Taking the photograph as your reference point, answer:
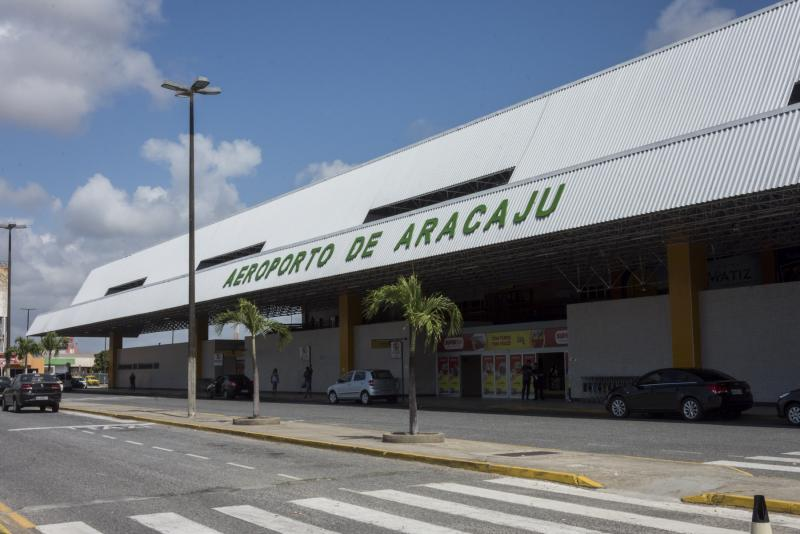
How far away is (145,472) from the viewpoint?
43.9ft

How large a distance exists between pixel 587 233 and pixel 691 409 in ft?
21.1

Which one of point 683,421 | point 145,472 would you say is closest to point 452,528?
point 145,472

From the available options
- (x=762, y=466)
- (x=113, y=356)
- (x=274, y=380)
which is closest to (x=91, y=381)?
(x=113, y=356)

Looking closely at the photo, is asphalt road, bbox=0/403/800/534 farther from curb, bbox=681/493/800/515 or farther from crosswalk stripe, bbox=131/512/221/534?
curb, bbox=681/493/800/515

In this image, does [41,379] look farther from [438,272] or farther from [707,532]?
[707,532]

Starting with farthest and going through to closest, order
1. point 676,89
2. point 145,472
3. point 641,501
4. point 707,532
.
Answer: point 676,89, point 145,472, point 641,501, point 707,532

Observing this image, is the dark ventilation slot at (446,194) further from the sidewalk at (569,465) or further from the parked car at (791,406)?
the sidewalk at (569,465)

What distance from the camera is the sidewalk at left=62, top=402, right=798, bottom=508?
420 inches

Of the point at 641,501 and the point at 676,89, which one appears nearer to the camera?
the point at 641,501

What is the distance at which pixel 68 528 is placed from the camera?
8.80m

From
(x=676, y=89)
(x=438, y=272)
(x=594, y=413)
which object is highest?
(x=676, y=89)

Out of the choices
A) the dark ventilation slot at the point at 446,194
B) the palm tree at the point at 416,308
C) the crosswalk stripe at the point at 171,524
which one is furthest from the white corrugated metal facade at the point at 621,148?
the crosswalk stripe at the point at 171,524

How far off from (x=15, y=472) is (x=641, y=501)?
1033 centimetres

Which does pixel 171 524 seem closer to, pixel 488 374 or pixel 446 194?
pixel 446 194
